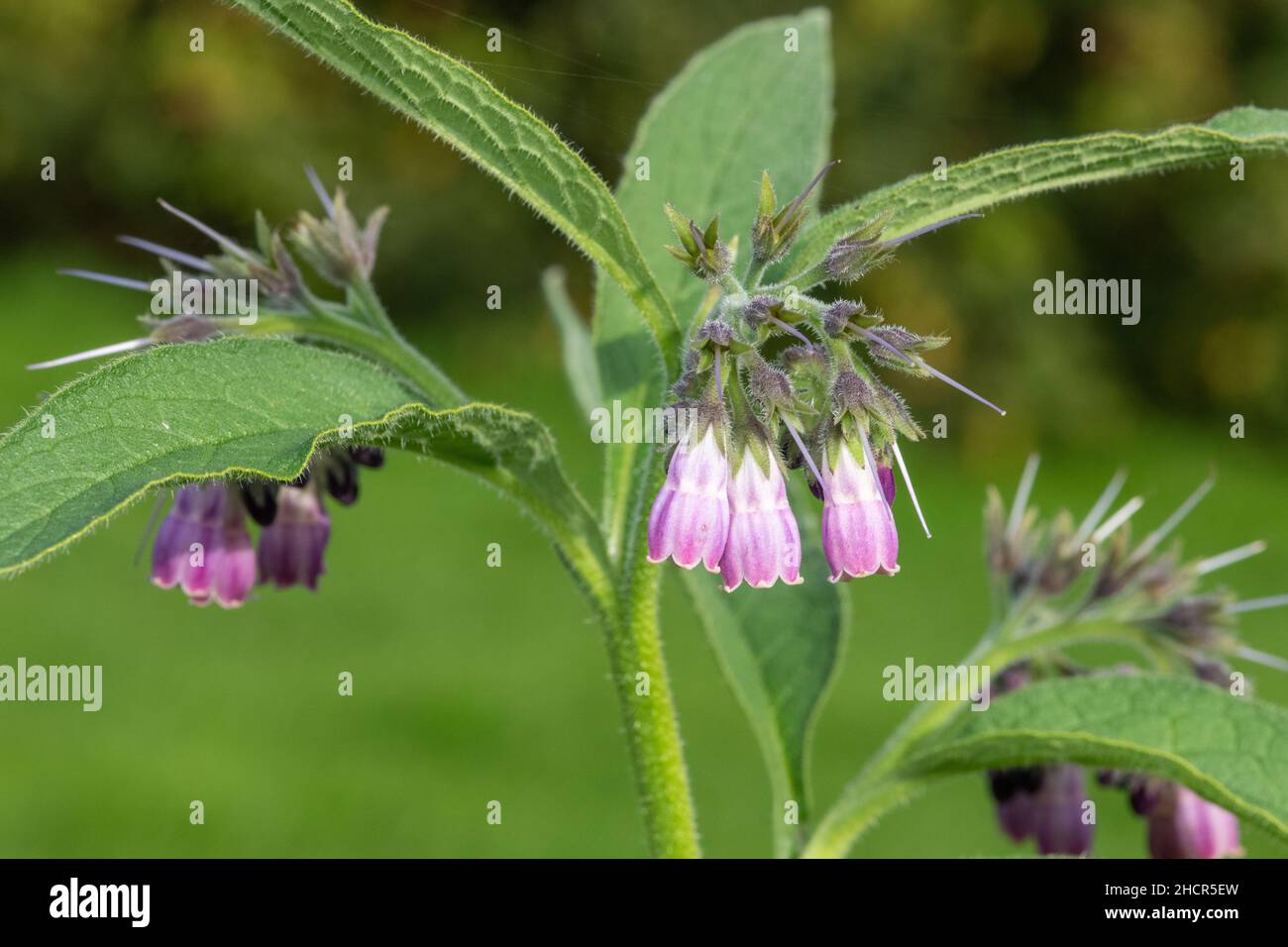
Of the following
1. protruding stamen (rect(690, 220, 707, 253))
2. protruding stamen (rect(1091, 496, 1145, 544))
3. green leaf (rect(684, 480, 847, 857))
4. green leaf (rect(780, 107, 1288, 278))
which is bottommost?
green leaf (rect(684, 480, 847, 857))

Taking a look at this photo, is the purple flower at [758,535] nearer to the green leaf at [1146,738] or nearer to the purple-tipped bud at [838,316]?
the purple-tipped bud at [838,316]

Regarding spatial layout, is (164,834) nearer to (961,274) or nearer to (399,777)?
(399,777)

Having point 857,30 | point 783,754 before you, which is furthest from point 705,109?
point 857,30

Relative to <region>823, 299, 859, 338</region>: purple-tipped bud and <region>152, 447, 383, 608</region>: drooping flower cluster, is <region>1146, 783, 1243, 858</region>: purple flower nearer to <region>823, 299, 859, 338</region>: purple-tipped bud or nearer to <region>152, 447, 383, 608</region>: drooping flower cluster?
<region>823, 299, 859, 338</region>: purple-tipped bud

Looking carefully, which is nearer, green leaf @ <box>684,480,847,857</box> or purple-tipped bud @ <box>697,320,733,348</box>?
purple-tipped bud @ <box>697,320,733,348</box>

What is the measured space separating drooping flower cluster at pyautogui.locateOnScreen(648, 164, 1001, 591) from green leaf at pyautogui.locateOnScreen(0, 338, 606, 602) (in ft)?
0.60

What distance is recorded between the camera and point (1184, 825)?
6.31ft

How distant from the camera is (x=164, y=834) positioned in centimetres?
545

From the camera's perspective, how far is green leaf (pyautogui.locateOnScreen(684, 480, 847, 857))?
1771 millimetres

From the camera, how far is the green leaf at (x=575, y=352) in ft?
6.20

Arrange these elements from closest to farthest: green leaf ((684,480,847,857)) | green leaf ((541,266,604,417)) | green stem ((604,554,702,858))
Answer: green stem ((604,554,702,858)) < green leaf ((684,480,847,857)) < green leaf ((541,266,604,417))

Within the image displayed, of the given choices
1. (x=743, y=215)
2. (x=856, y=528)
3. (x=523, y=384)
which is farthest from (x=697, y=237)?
(x=523, y=384)

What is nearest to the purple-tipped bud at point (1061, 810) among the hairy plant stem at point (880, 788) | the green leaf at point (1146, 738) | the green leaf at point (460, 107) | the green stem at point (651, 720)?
the hairy plant stem at point (880, 788)

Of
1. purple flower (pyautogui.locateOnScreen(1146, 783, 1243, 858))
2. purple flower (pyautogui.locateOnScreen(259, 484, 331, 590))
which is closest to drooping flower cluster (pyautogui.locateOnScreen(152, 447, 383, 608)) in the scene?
purple flower (pyautogui.locateOnScreen(259, 484, 331, 590))
